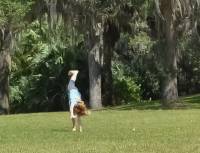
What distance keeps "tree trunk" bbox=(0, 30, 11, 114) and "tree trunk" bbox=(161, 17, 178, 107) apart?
8.72 meters

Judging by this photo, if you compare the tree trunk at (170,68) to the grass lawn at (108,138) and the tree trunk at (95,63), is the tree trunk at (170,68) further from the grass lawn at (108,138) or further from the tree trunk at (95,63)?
the grass lawn at (108,138)

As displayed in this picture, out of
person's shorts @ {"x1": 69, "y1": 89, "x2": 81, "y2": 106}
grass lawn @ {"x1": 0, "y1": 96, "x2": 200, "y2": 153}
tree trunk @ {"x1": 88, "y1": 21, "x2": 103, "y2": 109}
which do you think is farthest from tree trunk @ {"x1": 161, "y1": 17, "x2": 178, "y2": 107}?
person's shorts @ {"x1": 69, "y1": 89, "x2": 81, "y2": 106}

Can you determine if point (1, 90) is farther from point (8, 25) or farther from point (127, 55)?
point (127, 55)

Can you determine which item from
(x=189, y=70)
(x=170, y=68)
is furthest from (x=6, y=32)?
(x=189, y=70)

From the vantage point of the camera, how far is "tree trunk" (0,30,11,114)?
115 ft

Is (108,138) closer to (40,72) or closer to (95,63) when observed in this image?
(95,63)

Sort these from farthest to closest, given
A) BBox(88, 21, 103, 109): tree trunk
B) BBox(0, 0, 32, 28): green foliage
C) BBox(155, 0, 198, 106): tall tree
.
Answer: BBox(88, 21, 103, 109): tree trunk < BBox(0, 0, 32, 28): green foliage < BBox(155, 0, 198, 106): tall tree

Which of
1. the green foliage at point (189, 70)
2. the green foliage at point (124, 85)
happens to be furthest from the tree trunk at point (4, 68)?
the green foliage at point (189, 70)

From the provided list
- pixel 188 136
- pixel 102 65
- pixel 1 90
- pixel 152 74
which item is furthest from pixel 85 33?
pixel 188 136

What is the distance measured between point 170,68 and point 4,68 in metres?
9.94

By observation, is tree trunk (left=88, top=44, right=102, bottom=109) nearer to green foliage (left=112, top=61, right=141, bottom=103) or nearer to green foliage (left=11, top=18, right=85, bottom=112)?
green foliage (left=11, top=18, right=85, bottom=112)

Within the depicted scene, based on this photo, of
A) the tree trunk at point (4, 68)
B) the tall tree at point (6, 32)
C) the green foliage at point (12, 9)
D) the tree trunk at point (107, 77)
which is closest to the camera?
the green foliage at point (12, 9)

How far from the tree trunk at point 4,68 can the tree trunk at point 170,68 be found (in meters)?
8.72

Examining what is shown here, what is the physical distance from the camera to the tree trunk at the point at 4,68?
35106mm
